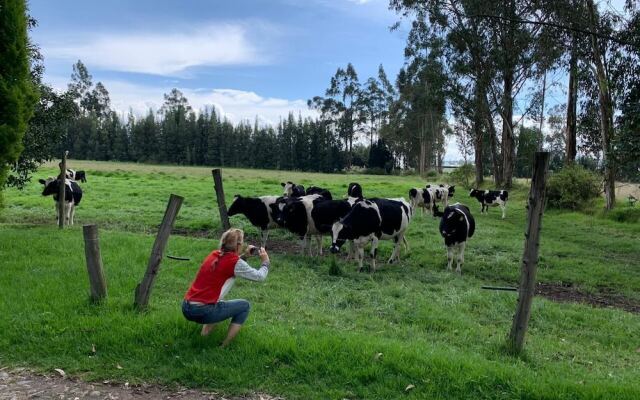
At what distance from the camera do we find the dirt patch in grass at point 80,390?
5.26 meters

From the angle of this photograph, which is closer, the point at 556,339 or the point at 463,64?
the point at 556,339

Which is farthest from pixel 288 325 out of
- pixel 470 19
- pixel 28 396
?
pixel 470 19

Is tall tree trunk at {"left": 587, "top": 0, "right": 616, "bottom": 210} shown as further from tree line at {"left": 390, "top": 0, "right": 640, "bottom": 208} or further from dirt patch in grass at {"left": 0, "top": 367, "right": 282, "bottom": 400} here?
dirt patch in grass at {"left": 0, "top": 367, "right": 282, "bottom": 400}

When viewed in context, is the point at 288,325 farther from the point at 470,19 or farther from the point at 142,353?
the point at 470,19

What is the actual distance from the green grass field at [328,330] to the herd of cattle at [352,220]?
71 cm

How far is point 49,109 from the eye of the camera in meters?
14.6

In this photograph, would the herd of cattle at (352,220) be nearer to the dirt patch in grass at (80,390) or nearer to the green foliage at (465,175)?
the dirt patch in grass at (80,390)

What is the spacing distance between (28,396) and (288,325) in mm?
3200

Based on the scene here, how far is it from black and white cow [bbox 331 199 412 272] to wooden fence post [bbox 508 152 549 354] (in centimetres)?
551

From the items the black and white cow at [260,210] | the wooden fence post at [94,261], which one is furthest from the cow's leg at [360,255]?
the wooden fence post at [94,261]

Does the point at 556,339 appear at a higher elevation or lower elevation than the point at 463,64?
lower

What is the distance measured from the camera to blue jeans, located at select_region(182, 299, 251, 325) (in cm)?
611

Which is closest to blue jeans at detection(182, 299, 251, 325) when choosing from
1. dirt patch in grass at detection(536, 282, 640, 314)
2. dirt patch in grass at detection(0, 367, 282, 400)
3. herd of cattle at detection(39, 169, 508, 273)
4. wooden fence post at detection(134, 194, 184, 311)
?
dirt patch in grass at detection(0, 367, 282, 400)

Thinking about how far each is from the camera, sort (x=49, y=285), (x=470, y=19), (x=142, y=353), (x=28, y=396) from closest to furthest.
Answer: (x=28, y=396)
(x=142, y=353)
(x=49, y=285)
(x=470, y=19)
